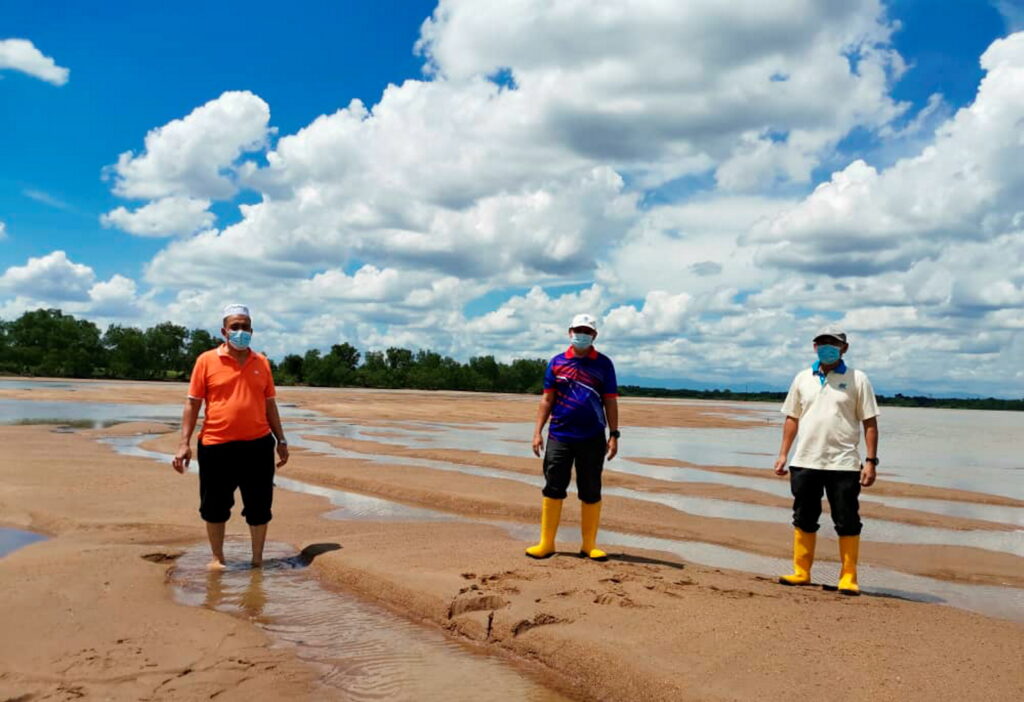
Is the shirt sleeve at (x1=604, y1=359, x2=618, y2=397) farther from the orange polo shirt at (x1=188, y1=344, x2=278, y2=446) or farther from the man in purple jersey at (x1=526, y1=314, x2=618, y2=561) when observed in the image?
the orange polo shirt at (x1=188, y1=344, x2=278, y2=446)

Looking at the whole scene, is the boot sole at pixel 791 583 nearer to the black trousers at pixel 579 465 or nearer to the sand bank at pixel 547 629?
the sand bank at pixel 547 629

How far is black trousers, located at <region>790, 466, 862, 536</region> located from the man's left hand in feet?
0.15

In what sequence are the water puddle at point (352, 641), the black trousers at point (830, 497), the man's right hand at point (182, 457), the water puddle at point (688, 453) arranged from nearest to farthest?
the water puddle at point (352, 641), the black trousers at point (830, 497), the man's right hand at point (182, 457), the water puddle at point (688, 453)

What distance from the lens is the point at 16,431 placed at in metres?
19.2

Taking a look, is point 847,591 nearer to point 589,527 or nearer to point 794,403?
Result: point 794,403

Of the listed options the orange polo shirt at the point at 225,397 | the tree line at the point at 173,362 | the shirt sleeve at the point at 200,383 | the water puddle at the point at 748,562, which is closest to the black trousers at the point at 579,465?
the water puddle at the point at 748,562

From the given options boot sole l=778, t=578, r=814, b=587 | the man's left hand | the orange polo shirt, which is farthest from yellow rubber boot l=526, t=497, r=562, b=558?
the orange polo shirt

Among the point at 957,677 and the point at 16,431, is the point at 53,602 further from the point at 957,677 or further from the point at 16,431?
the point at 16,431

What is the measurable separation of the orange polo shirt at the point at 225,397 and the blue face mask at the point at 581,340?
2.88 metres

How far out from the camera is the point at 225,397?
256 inches

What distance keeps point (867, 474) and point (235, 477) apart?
535 cm

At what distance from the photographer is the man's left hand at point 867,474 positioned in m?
6.09

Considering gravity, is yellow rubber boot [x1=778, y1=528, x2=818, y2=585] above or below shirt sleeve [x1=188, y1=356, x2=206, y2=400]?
below

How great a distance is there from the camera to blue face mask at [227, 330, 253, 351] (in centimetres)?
647
